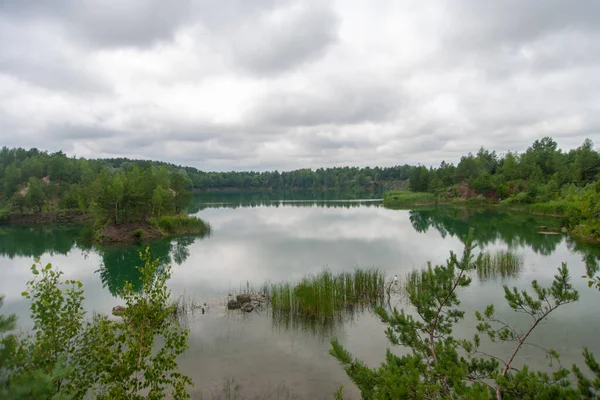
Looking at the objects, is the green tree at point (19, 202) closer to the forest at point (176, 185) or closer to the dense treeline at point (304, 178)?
the forest at point (176, 185)

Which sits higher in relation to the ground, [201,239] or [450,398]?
[450,398]

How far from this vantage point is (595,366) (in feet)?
13.5

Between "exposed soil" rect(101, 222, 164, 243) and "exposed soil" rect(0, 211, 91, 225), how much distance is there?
74.8ft

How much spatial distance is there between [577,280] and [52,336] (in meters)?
23.7

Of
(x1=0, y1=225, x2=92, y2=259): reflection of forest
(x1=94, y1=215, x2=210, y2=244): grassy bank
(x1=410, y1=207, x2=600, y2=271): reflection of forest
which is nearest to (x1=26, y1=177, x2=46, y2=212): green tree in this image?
(x1=0, y1=225, x2=92, y2=259): reflection of forest

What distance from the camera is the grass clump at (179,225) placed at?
39594mm

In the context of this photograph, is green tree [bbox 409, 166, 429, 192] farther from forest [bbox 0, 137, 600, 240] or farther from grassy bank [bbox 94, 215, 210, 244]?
grassy bank [bbox 94, 215, 210, 244]

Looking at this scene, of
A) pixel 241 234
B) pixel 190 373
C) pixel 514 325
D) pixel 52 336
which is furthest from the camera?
pixel 241 234

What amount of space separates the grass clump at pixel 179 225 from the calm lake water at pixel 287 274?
1894 millimetres

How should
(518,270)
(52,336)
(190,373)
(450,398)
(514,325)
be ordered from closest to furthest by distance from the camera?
(450,398)
(52,336)
(190,373)
(514,325)
(518,270)

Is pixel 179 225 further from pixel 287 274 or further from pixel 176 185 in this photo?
pixel 287 274

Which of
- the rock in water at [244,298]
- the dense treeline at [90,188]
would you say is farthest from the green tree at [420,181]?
the rock in water at [244,298]

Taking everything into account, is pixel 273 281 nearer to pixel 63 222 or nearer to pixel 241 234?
pixel 241 234

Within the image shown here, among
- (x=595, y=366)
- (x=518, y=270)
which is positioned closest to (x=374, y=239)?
(x=518, y=270)
